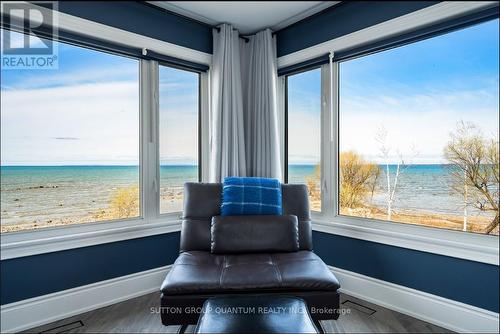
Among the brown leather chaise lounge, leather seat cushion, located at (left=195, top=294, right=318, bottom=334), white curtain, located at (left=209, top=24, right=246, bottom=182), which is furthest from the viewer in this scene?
white curtain, located at (left=209, top=24, right=246, bottom=182)

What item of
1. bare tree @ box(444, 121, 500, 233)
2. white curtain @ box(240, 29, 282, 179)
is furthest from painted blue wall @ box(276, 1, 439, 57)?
bare tree @ box(444, 121, 500, 233)

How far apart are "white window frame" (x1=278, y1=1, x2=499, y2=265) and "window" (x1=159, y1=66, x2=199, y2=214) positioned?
1.02 meters

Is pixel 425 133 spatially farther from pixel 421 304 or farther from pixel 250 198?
pixel 250 198

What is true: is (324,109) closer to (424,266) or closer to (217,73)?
(217,73)

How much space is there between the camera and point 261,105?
290 cm

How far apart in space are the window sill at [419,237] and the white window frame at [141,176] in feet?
4.69

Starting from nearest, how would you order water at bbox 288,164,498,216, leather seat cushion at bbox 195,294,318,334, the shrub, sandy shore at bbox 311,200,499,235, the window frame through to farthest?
leather seat cushion at bbox 195,294,318,334
sandy shore at bbox 311,200,499,235
water at bbox 288,164,498,216
the shrub
the window frame

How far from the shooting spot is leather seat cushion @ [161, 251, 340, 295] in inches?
61.9

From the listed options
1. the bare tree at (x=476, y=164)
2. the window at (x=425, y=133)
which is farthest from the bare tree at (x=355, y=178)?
the bare tree at (x=476, y=164)

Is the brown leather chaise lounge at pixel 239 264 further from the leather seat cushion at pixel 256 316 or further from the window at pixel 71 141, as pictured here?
the window at pixel 71 141

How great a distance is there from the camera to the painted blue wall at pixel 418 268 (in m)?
1.76

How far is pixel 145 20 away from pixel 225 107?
39.8 inches

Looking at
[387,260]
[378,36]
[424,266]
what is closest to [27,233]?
[387,260]

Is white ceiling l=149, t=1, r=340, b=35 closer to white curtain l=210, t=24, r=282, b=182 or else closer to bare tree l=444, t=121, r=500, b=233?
white curtain l=210, t=24, r=282, b=182
